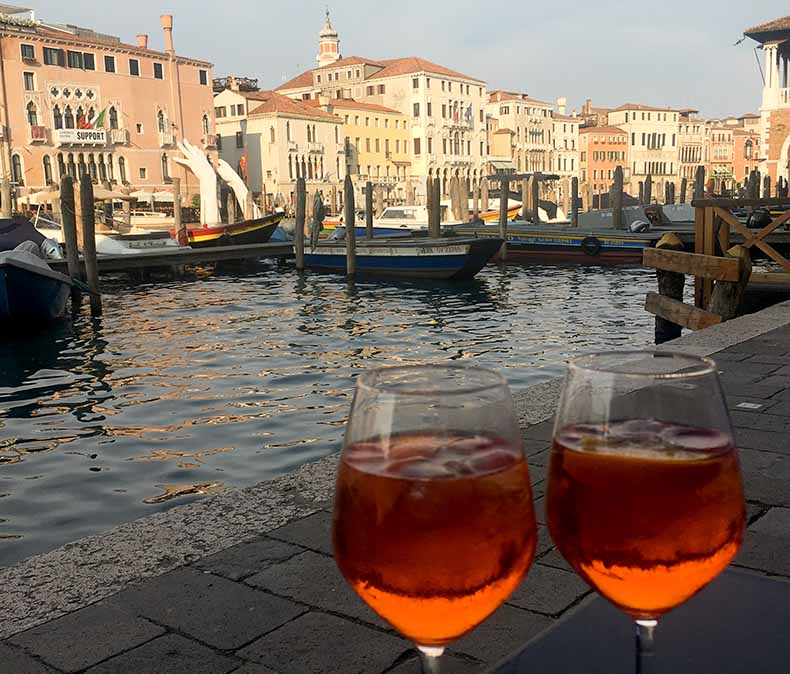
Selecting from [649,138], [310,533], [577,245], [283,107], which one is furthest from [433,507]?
[649,138]

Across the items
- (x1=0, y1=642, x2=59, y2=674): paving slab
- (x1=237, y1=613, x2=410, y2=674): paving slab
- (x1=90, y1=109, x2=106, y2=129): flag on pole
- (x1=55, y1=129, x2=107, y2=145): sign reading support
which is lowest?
(x1=0, y1=642, x2=59, y2=674): paving slab

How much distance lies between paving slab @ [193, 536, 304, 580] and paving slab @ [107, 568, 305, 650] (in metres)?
0.05

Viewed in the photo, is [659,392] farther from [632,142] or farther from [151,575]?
[632,142]

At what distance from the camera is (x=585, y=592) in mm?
2357

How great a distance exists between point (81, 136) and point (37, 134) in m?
2.70

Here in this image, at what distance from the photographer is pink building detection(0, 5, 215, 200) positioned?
4656 centimetres

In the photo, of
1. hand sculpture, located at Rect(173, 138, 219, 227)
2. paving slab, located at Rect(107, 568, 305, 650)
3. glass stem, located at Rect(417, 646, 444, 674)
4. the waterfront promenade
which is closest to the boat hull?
the waterfront promenade

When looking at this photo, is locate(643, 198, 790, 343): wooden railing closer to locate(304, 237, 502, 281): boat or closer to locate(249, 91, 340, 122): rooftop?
locate(304, 237, 502, 281): boat

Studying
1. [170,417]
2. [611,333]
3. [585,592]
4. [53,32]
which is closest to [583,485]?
[585,592]

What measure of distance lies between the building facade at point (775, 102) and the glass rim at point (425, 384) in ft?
168

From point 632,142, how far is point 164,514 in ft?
349

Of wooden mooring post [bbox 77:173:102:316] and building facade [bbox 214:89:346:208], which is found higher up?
building facade [bbox 214:89:346:208]

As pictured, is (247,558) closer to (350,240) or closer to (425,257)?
(425,257)

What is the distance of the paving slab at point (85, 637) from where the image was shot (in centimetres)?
208
